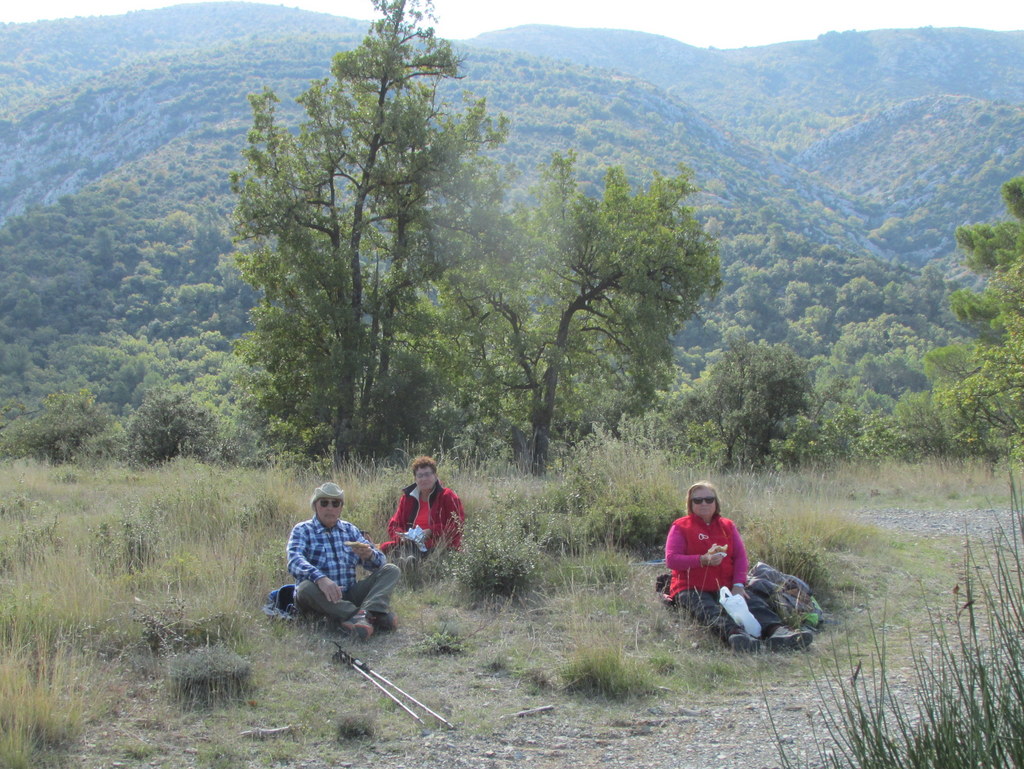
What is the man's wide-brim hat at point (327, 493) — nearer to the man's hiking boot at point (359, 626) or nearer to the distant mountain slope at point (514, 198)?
the man's hiking boot at point (359, 626)

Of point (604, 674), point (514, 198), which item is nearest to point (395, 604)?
point (604, 674)

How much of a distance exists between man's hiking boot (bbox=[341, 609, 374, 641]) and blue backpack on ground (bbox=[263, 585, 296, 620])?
42 cm

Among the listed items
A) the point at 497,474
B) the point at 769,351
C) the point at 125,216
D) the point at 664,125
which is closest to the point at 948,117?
the point at 664,125

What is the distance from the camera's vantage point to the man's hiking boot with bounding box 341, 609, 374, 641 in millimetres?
5387

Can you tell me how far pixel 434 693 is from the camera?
14.7 ft

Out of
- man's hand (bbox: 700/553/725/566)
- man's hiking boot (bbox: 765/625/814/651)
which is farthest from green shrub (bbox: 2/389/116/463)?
man's hiking boot (bbox: 765/625/814/651)

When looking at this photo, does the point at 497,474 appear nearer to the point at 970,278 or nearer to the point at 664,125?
the point at 970,278

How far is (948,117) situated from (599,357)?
153 m

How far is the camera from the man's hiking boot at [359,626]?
17.7 ft

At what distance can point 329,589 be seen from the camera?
17.8ft

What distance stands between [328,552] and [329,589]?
52 cm

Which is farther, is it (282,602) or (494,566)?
(494,566)

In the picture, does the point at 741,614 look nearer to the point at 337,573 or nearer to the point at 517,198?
the point at 337,573

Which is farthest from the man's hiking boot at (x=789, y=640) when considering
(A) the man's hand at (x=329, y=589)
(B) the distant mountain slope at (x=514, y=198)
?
(B) the distant mountain slope at (x=514, y=198)
